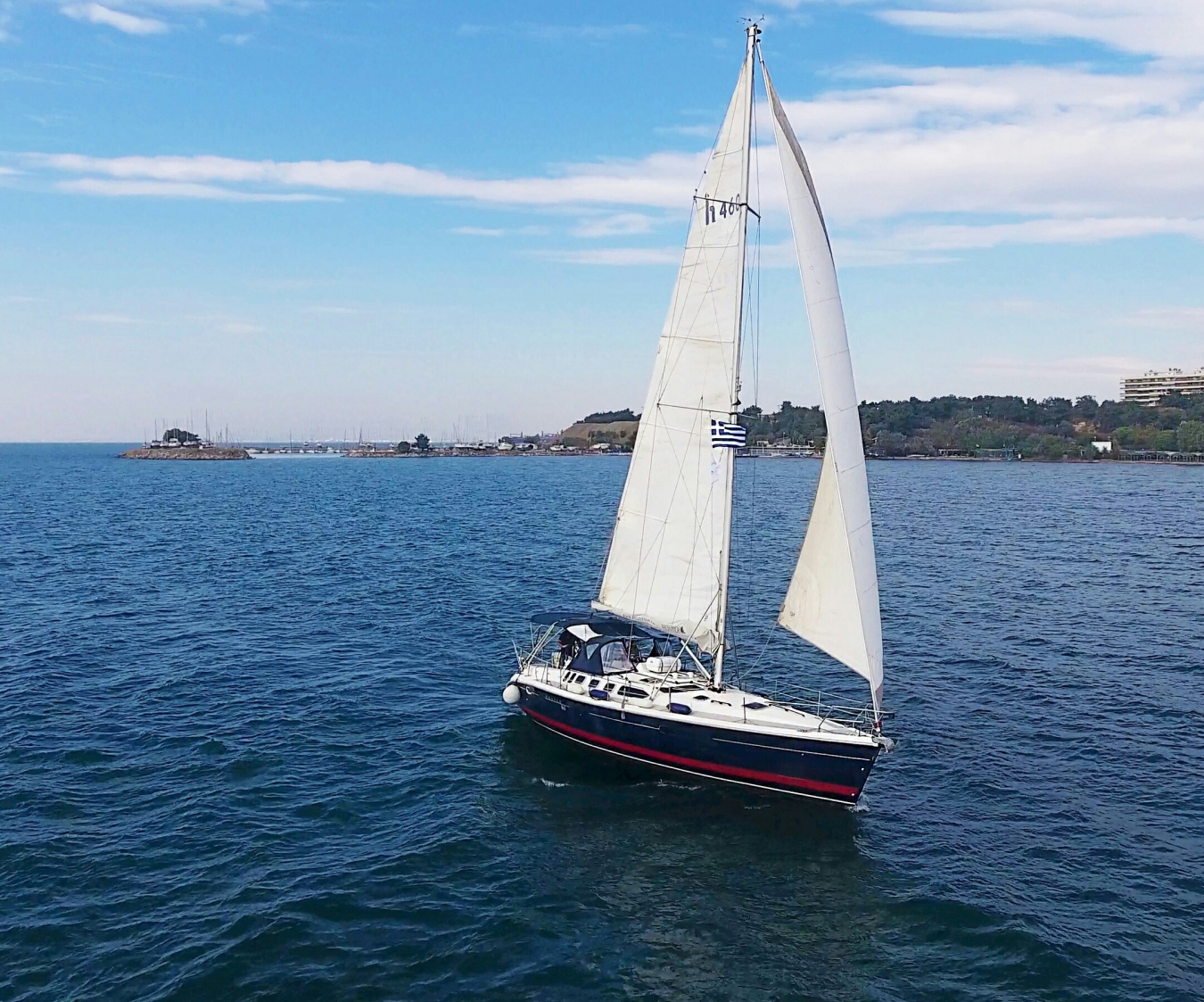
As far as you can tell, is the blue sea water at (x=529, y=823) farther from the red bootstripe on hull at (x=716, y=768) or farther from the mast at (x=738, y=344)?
the mast at (x=738, y=344)

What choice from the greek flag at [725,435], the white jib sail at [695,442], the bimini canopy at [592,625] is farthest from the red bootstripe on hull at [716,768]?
the greek flag at [725,435]

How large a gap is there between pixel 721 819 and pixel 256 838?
15520 millimetres

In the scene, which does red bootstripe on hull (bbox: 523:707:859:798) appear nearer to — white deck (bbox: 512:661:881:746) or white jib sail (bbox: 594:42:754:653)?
white deck (bbox: 512:661:881:746)

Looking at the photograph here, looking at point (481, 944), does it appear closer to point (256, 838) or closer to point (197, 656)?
point (256, 838)

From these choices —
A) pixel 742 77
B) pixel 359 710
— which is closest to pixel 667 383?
pixel 742 77

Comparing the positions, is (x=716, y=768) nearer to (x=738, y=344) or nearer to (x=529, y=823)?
(x=529, y=823)

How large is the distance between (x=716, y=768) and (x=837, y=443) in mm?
12477

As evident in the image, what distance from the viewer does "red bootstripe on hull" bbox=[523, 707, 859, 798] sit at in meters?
31.2

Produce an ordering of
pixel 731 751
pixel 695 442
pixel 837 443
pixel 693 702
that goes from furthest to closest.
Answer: pixel 695 442, pixel 693 702, pixel 731 751, pixel 837 443

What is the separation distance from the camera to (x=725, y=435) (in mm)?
34312

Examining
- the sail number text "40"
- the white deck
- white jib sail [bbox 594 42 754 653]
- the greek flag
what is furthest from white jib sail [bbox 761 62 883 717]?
the greek flag

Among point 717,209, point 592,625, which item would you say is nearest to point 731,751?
point 592,625

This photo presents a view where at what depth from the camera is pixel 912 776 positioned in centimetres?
3459

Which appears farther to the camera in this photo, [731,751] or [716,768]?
[716,768]
